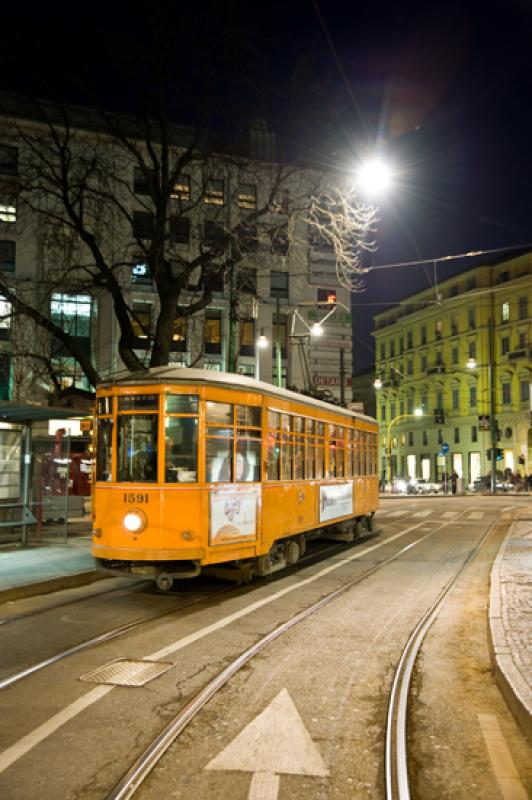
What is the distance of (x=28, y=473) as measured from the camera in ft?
49.4

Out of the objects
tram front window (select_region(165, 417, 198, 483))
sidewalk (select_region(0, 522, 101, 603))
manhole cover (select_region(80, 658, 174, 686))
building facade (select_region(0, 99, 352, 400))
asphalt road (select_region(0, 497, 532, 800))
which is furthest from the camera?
building facade (select_region(0, 99, 352, 400))

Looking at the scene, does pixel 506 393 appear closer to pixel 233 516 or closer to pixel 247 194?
pixel 247 194

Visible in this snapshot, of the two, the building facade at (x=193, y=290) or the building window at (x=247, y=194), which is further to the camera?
the building window at (x=247, y=194)

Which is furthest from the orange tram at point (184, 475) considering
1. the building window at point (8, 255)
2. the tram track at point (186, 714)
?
the building window at point (8, 255)

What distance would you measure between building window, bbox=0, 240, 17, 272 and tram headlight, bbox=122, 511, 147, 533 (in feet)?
84.4

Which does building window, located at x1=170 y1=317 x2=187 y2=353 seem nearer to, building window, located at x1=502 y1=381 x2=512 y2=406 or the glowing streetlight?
the glowing streetlight

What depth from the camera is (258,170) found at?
54.9 feet

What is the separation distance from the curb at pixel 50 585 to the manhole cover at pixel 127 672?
12.3 feet

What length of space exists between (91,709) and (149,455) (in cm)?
446

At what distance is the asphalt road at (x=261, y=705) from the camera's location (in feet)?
13.7

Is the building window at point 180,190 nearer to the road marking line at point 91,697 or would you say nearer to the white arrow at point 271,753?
the road marking line at point 91,697

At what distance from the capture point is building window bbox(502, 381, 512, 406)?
5805 centimetres

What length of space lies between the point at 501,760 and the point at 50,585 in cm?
778

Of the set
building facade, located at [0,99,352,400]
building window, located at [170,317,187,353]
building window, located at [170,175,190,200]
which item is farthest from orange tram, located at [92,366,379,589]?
building window, located at [170,175,190,200]
